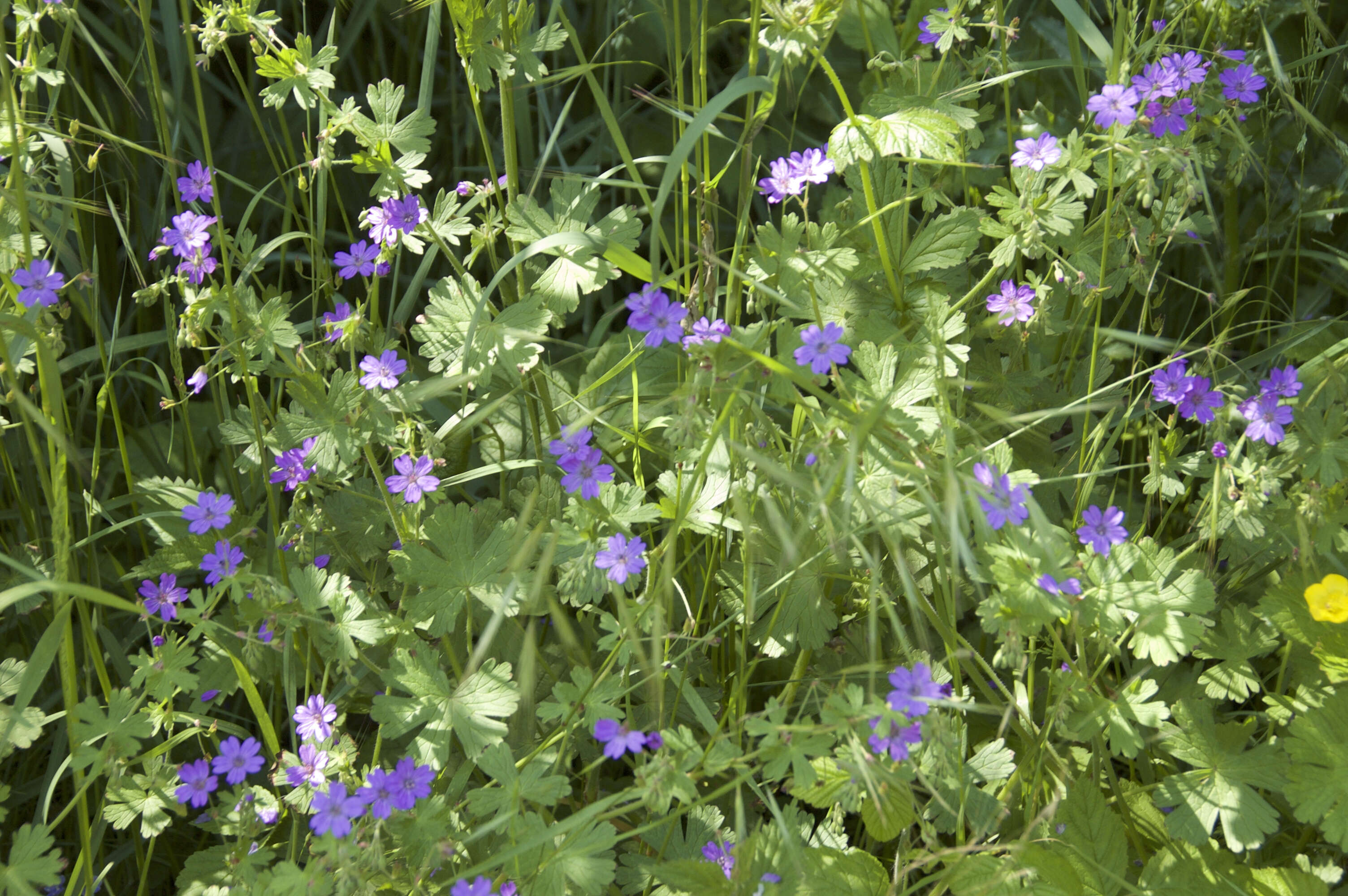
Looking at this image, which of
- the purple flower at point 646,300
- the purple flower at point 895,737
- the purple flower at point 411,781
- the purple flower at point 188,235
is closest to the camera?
the purple flower at point 895,737

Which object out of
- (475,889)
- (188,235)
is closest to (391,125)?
(188,235)

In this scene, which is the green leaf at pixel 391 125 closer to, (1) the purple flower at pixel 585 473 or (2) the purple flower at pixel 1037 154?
(1) the purple flower at pixel 585 473

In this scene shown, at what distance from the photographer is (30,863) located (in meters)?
1.62

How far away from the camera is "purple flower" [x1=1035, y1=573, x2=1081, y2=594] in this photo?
1476 mm

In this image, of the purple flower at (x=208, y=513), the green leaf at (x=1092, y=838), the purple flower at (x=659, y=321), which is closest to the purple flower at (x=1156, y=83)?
the purple flower at (x=659, y=321)

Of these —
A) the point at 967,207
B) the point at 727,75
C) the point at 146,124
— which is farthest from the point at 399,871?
the point at 727,75

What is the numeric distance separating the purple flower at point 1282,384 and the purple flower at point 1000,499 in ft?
1.94

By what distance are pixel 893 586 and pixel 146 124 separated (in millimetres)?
2308

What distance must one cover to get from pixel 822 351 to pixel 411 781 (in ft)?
2.95

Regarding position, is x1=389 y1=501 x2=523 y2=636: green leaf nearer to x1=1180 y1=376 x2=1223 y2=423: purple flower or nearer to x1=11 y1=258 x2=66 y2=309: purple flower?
x1=11 y1=258 x2=66 y2=309: purple flower

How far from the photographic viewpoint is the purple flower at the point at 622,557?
5.34ft

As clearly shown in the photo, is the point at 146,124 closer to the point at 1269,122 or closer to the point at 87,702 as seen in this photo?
the point at 87,702

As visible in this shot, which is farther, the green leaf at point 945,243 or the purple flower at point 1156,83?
the green leaf at point 945,243

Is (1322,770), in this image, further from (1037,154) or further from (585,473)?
(585,473)
